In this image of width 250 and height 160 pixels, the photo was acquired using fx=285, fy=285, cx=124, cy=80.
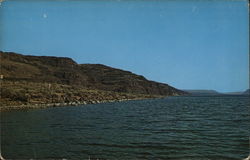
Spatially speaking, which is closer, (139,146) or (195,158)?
(195,158)

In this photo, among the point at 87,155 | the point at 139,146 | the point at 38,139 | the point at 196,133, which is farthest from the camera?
the point at 196,133

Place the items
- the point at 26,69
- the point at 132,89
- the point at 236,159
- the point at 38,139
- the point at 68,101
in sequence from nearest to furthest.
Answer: the point at 236,159
the point at 38,139
the point at 68,101
the point at 26,69
the point at 132,89

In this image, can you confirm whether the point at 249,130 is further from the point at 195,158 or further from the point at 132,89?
the point at 132,89

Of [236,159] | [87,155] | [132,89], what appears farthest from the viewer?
[132,89]

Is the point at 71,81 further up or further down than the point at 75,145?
further up

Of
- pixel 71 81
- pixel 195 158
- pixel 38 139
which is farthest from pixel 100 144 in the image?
pixel 71 81

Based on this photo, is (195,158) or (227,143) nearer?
(195,158)

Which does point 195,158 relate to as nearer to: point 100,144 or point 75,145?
point 100,144

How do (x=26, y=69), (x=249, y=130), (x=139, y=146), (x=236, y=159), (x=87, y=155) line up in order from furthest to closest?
1. (x=26, y=69)
2. (x=249, y=130)
3. (x=139, y=146)
4. (x=87, y=155)
5. (x=236, y=159)

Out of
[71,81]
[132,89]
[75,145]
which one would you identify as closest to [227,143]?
[75,145]
